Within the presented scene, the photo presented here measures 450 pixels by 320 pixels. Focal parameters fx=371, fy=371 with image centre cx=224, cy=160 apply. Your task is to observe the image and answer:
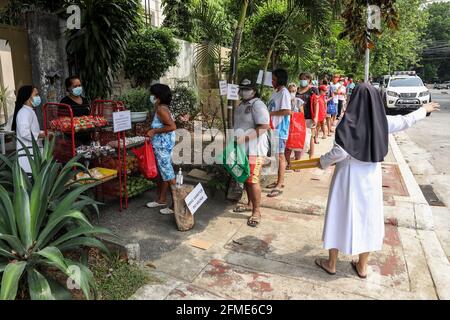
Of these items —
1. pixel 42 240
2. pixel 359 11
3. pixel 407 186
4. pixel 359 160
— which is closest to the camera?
pixel 42 240

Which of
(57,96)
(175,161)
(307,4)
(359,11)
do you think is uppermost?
(307,4)

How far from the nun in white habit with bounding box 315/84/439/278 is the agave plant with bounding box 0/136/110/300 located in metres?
1.99

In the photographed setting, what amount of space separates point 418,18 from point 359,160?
22.5 meters

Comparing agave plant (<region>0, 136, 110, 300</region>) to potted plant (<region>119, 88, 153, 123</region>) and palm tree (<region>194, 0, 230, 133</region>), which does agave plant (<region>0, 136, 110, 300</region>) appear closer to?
palm tree (<region>194, 0, 230, 133</region>)

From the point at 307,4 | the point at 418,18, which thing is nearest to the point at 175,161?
the point at 307,4

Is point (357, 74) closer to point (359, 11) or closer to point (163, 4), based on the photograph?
point (163, 4)

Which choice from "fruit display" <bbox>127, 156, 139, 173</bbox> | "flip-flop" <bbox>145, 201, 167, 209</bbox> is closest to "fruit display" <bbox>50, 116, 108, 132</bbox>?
"fruit display" <bbox>127, 156, 139, 173</bbox>

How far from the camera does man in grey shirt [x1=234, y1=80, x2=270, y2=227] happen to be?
14.2 feet

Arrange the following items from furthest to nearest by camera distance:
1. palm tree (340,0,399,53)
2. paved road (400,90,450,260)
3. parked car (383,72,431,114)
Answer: parked car (383,72,431,114) → paved road (400,90,450,260) → palm tree (340,0,399,53)

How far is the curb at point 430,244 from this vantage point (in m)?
3.30

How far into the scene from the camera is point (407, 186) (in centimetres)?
611

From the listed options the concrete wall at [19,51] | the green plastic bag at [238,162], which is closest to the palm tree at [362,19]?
the green plastic bag at [238,162]

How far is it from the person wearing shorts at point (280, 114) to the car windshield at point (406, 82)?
44.7 feet

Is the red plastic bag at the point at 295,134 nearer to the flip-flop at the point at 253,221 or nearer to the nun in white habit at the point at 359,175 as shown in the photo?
the flip-flop at the point at 253,221
